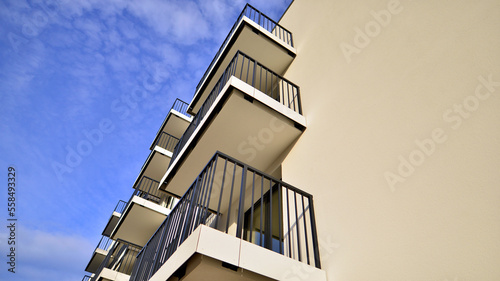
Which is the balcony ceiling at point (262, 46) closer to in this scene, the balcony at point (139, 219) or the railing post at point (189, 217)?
the railing post at point (189, 217)

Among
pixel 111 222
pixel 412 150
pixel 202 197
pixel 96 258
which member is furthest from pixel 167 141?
pixel 412 150

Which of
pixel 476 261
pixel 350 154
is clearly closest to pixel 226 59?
pixel 350 154

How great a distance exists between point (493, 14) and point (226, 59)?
6509 mm

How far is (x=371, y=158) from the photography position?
313cm

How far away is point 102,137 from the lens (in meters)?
7.15

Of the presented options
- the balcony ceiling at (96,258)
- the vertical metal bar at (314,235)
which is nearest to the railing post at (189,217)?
the vertical metal bar at (314,235)

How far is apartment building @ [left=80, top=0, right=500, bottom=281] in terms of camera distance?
2.12 m

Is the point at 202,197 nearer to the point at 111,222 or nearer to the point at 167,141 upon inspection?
the point at 167,141

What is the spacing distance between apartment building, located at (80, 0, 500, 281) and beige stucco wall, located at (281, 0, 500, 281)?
1cm

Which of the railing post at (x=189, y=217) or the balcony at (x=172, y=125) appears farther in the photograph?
the balcony at (x=172, y=125)

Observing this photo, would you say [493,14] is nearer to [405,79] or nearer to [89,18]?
[405,79]

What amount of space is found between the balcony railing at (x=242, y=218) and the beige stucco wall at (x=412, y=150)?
0.25m

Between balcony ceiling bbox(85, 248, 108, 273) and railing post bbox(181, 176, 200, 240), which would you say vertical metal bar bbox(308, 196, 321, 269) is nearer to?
railing post bbox(181, 176, 200, 240)

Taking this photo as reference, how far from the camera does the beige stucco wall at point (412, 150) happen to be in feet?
6.61
